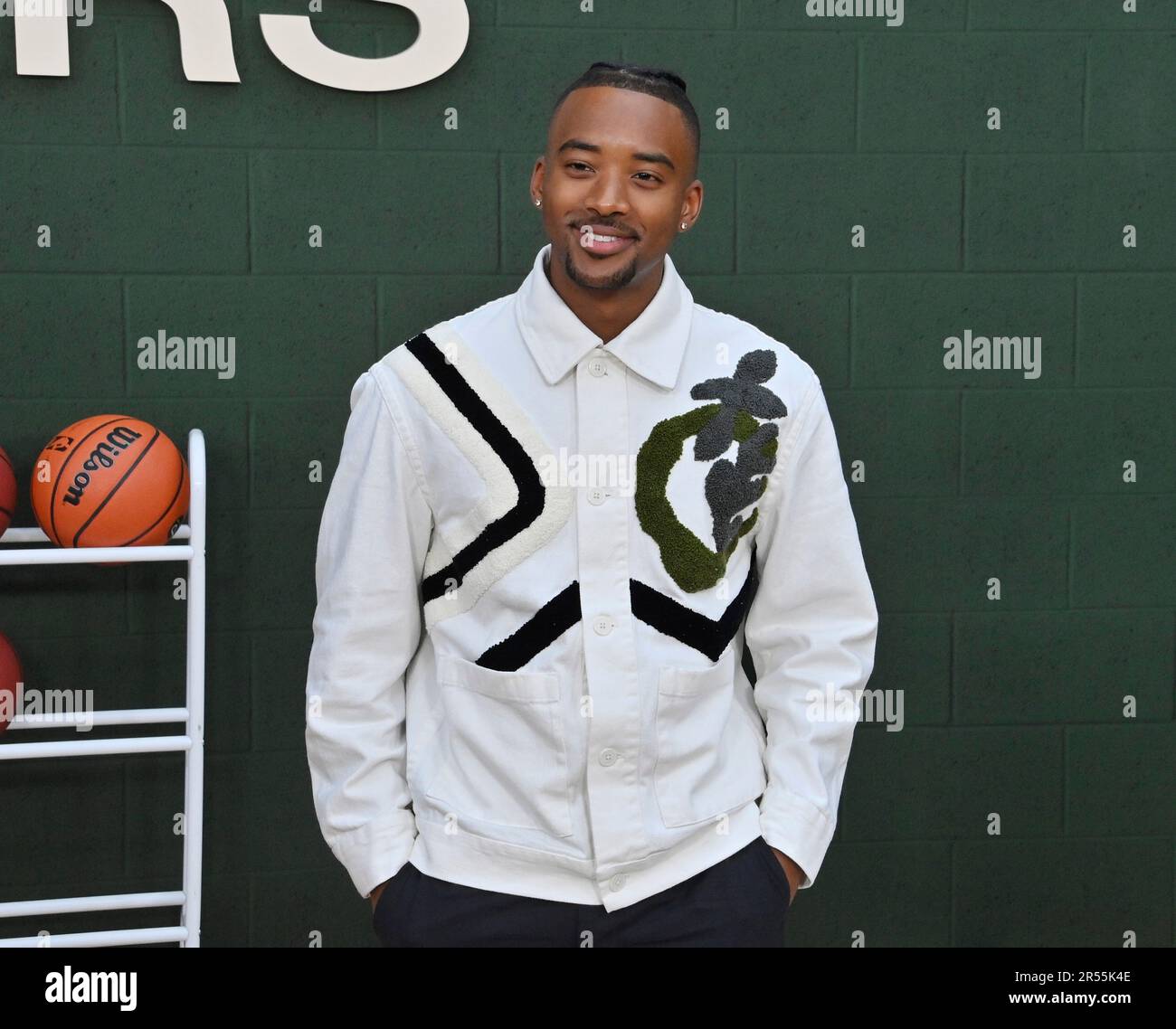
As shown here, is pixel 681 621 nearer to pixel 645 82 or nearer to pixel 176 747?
pixel 645 82

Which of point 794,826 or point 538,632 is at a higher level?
point 538,632

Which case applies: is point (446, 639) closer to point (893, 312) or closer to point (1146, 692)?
point (893, 312)

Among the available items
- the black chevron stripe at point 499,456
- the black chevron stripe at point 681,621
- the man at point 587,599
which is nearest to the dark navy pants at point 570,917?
the man at point 587,599

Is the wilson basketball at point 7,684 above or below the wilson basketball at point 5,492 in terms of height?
below

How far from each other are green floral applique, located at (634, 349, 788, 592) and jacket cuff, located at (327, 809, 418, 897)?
0.51 m

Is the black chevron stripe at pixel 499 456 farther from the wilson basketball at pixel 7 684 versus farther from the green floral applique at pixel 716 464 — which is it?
the wilson basketball at pixel 7 684

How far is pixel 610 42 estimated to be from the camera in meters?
2.72

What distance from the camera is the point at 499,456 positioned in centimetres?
183

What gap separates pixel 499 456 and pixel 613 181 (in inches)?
15.6

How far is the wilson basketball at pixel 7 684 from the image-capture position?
92.4 inches

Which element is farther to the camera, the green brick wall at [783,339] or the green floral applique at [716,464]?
the green brick wall at [783,339]

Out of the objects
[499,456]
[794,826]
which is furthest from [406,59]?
[794,826]

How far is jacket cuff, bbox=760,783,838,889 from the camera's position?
1867 mm

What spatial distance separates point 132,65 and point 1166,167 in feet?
7.01
